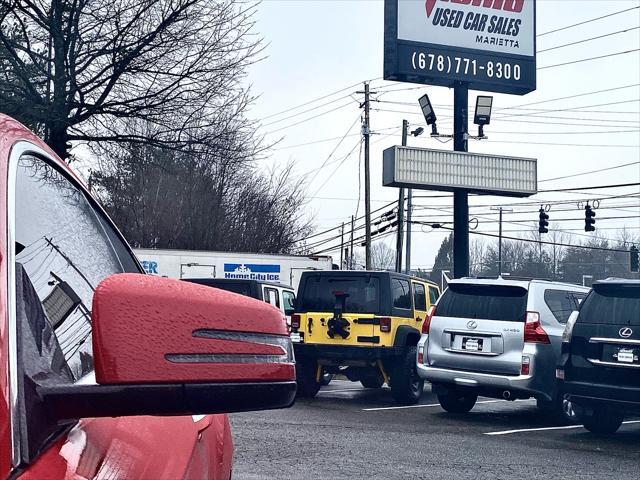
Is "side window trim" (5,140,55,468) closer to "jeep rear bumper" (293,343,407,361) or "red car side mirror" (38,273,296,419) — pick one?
"red car side mirror" (38,273,296,419)

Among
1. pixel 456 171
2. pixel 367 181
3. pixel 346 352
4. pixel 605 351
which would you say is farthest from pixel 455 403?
pixel 367 181

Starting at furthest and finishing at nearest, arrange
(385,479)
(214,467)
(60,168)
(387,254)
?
1. (387,254)
2. (385,479)
3. (214,467)
4. (60,168)

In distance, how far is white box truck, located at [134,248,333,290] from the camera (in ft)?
98.3

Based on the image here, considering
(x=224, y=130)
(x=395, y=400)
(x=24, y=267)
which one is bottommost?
(x=395, y=400)

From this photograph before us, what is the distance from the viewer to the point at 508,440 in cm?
1005

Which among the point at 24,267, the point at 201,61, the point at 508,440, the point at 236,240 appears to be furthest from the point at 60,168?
the point at 236,240

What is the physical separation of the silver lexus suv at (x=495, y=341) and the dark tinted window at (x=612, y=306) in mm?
1211


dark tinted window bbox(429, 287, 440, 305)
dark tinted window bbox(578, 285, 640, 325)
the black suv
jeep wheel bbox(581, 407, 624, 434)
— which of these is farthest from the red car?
dark tinted window bbox(429, 287, 440, 305)

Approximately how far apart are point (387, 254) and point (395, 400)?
7708 centimetres

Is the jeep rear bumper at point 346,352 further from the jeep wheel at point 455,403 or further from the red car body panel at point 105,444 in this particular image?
the red car body panel at point 105,444

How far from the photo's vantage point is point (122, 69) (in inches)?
556

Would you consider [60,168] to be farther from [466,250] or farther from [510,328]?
[466,250]

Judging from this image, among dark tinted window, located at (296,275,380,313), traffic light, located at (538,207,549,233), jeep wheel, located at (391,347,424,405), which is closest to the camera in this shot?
jeep wheel, located at (391,347,424,405)

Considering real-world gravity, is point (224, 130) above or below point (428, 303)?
above
